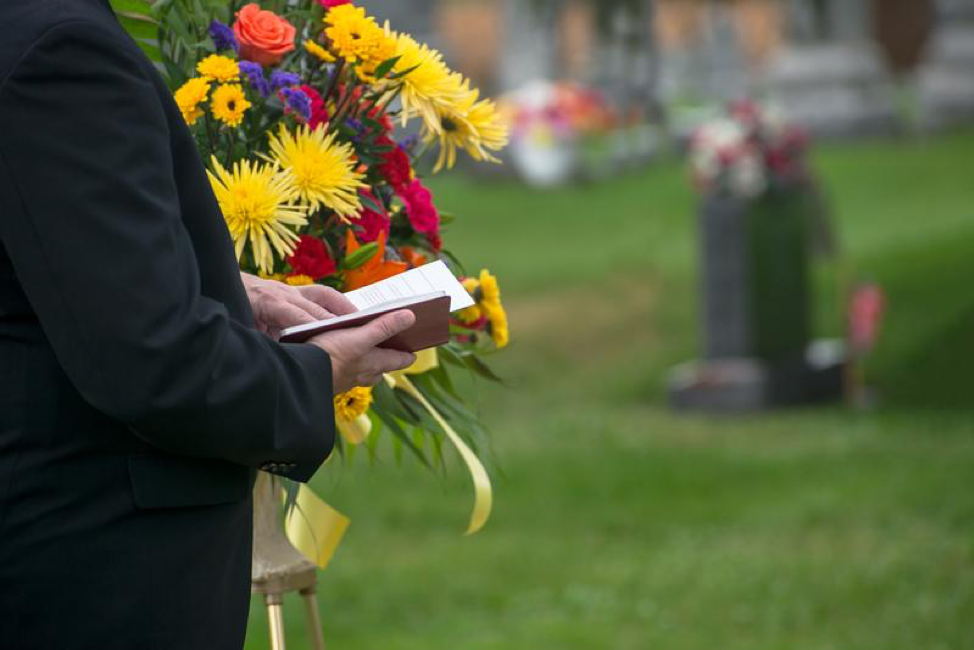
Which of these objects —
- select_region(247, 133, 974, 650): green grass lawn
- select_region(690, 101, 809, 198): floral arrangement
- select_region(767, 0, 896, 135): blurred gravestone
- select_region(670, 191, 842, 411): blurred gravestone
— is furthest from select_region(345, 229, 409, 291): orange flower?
select_region(767, 0, 896, 135): blurred gravestone

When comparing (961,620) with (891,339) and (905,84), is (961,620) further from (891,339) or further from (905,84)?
(905,84)

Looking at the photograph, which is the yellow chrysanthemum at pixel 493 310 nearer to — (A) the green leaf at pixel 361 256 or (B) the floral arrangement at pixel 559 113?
(A) the green leaf at pixel 361 256

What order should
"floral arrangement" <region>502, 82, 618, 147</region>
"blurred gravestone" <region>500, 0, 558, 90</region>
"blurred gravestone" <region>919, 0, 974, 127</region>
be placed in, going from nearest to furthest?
1. "blurred gravestone" <region>919, 0, 974, 127</region>
2. "floral arrangement" <region>502, 82, 618, 147</region>
3. "blurred gravestone" <region>500, 0, 558, 90</region>

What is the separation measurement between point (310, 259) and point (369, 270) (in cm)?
10

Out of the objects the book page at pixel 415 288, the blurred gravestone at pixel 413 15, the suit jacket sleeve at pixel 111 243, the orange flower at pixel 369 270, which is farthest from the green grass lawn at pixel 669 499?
the blurred gravestone at pixel 413 15

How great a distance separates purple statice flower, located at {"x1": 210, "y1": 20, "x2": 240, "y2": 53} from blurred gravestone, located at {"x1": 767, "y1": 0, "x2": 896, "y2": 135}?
15.5m

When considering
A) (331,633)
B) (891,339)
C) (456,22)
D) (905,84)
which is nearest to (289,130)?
(331,633)

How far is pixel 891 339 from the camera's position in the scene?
11.6 m

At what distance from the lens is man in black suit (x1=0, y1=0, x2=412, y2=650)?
1802 millimetres

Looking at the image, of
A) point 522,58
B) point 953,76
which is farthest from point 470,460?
point 522,58

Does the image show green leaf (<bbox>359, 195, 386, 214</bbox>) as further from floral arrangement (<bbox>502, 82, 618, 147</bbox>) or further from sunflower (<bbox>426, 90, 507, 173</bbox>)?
floral arrangement (<bbox>502, 82, 618, 147</bbox>)

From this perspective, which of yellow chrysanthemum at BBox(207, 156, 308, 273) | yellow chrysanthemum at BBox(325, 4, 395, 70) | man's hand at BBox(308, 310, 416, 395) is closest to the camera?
man's hand at BBox(308, 310, 416, 395)

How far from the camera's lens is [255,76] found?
2645 mm

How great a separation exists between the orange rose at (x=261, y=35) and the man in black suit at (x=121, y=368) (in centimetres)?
71
